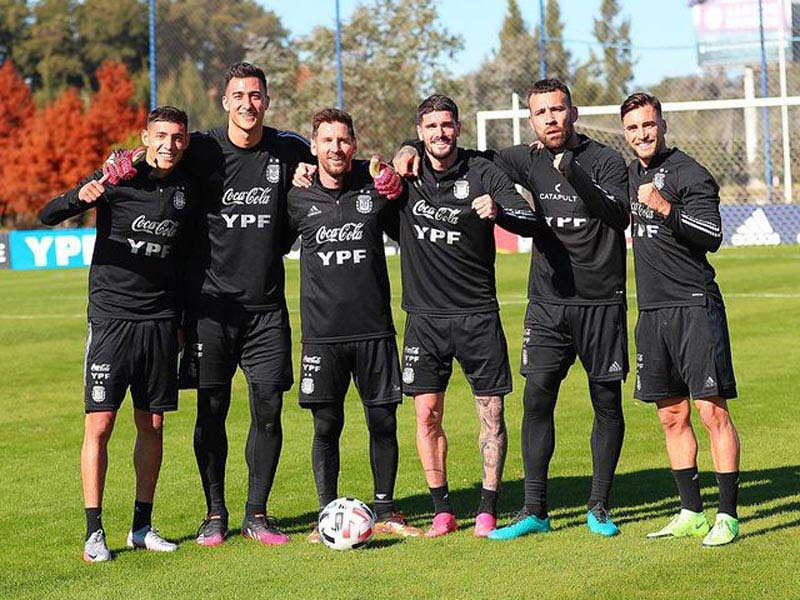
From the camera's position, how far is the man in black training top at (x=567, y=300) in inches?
295

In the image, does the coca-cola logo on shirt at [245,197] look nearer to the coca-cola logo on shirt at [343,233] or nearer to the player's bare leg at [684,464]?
the coca-cola logo on shirt at [343,233]

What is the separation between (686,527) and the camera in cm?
732

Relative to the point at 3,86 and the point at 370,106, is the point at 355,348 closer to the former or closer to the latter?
the point at 370,106

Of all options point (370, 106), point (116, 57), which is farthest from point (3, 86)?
point (370, 106)

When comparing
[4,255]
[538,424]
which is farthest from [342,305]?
[4,255]

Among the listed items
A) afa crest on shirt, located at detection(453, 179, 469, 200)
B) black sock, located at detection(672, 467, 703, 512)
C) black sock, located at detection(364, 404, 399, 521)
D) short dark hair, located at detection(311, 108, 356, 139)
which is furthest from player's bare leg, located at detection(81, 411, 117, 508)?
black sock, located at detection(672, 467, 703, 512)

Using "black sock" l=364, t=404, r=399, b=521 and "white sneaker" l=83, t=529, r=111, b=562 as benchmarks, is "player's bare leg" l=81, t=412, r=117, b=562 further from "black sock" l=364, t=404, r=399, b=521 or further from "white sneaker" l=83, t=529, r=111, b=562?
"black sock" l=364, t=404, r=399, b=521

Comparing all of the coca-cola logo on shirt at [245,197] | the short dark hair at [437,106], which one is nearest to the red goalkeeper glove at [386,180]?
the short dark hair at [437,106]

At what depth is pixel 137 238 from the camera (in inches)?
292

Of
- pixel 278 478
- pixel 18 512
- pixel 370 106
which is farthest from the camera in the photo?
pixel 370 106

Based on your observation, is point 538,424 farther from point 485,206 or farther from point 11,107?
point 11,107

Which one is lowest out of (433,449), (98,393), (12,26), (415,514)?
(415,514)

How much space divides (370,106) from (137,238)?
36949 millimetres

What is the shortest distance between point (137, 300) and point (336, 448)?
137 centimetres
